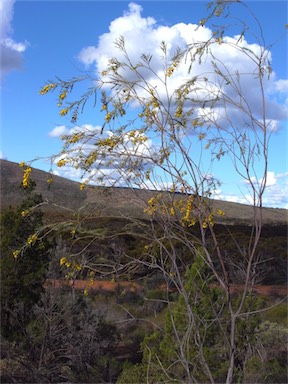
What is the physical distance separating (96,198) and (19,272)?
32.3 ft

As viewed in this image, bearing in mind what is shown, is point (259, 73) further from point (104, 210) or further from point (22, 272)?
point (22, 272)

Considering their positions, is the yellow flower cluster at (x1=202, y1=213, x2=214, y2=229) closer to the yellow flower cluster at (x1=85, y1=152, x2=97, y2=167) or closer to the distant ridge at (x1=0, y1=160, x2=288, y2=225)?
the distant ridge at (x1=0, y1=160, x2=288, y2=225)

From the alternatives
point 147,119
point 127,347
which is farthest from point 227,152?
point 127,347

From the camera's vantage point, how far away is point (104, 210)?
3732 mm

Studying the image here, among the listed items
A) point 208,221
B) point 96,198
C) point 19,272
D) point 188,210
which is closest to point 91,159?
point 96,198

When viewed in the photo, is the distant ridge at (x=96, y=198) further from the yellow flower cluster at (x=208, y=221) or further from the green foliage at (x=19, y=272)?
the green foliage at (x=19, y=272)

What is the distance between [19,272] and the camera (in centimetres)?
1345

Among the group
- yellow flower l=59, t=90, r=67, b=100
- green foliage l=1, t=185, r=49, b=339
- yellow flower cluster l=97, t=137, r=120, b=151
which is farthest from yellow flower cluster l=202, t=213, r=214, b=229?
green foliage l=1, t=185, r=49, b=339

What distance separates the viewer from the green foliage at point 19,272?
13158 millimetres

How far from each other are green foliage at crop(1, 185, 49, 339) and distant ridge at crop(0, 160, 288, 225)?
113 cm

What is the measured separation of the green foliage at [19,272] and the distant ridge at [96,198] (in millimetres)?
1129

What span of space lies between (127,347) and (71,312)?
2851mm

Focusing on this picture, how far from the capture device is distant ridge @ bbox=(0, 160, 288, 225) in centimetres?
386

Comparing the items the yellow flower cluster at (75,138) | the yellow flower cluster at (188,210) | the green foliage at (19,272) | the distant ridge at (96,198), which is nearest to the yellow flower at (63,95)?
the yellow flower cluster at (75,138)
